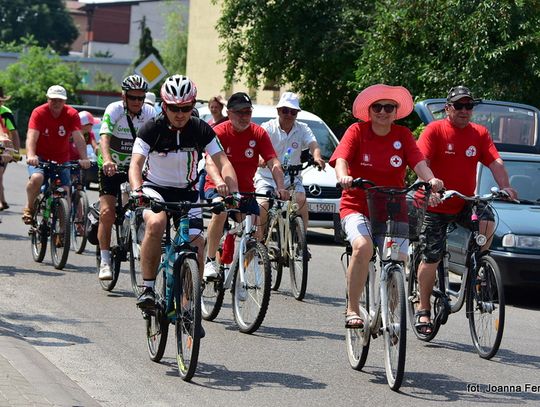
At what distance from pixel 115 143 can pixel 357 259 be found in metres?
4.06

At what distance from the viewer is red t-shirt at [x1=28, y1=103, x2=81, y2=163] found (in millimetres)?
13781

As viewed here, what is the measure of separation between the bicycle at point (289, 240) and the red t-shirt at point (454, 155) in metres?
2.25

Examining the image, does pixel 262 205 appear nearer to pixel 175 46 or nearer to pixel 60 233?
pixel 60 233

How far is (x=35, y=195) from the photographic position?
13852mm

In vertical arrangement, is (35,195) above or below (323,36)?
below

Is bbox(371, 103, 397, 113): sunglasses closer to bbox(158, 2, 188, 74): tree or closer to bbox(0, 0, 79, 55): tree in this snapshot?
bbox(158, 2, 188, 74): tree

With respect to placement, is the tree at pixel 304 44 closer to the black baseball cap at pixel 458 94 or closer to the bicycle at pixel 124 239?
the bicycle at pixel 124 239

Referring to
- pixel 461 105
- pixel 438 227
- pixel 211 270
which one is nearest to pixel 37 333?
pixel 211 270

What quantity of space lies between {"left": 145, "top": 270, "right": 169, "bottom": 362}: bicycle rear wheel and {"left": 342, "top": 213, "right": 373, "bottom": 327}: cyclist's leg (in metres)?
1.23

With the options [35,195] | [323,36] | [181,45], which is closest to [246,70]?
[323,36]

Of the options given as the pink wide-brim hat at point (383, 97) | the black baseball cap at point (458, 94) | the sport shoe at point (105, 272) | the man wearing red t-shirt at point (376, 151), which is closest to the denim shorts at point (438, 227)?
the black baseball cap at point (458, 94)

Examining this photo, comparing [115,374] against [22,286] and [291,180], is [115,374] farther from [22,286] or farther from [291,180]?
[291,180]

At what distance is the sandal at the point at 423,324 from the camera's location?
9.68 m

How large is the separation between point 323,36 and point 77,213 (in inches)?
570
